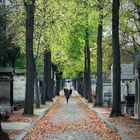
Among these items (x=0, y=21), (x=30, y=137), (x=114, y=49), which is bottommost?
(x=30, y=137)

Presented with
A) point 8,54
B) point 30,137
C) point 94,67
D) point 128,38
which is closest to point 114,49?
point 30,137

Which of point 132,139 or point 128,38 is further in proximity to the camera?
point 128,38

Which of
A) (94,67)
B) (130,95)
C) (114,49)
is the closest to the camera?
(114,49)

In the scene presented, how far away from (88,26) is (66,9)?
709 cm

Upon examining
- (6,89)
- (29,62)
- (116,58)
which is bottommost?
(6,89)

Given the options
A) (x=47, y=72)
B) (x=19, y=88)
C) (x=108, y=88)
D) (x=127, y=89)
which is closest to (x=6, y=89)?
(x=19, y=88)

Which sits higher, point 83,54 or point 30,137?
point 83,54

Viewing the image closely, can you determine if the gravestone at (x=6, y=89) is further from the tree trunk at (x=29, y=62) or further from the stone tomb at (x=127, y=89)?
the stone tomb at (x=127, y=89)

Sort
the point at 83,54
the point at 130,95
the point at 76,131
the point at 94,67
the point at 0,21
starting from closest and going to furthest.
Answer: the point at 76,131 → the point at 0,21 → the point at 130,95 → the point at 83,54 → the point at 94,67

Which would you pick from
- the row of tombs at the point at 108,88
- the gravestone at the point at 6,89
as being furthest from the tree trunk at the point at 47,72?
the gravestone at the point at 6,89

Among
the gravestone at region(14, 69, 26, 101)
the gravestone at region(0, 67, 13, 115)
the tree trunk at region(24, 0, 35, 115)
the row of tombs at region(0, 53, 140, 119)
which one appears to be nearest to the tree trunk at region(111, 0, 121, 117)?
the row of tombs at region(0, 53, 140, 119)

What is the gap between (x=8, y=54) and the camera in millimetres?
51312

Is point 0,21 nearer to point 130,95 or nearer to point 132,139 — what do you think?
point 130,95

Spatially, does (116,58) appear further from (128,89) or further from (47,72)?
(47,72)
